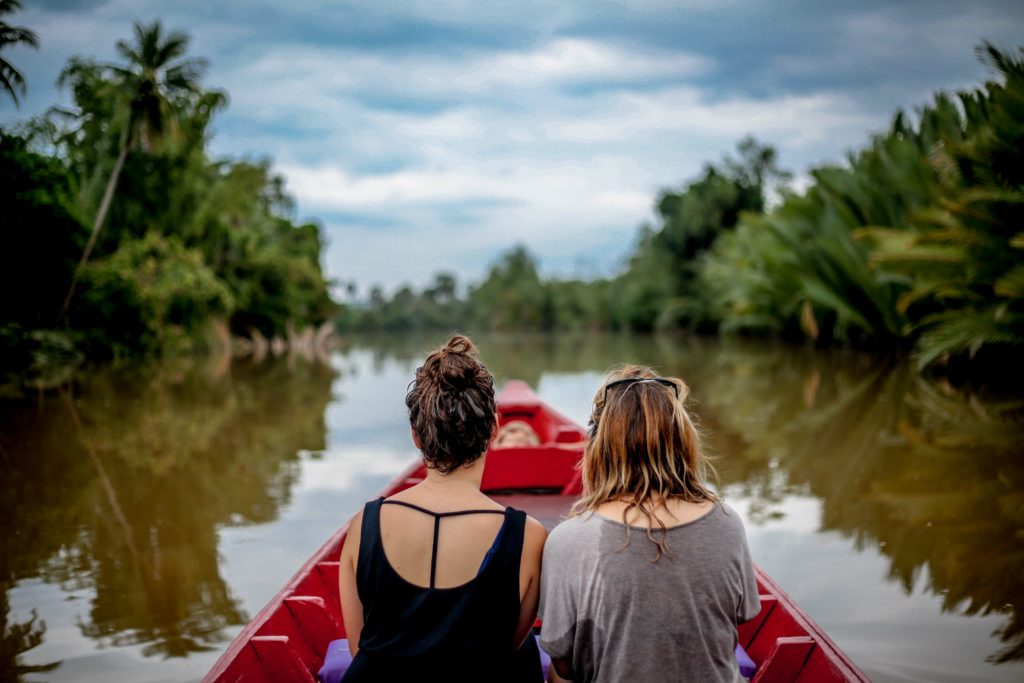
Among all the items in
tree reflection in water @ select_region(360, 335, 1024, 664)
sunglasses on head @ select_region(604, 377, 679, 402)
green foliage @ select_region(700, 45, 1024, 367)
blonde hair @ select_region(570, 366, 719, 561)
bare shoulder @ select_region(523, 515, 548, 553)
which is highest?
green foliage @ select_region(700, 45, 1024, 367)

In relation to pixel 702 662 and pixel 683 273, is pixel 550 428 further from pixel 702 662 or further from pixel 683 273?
pixel 683 273

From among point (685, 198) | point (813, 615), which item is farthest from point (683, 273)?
point (813, 615)

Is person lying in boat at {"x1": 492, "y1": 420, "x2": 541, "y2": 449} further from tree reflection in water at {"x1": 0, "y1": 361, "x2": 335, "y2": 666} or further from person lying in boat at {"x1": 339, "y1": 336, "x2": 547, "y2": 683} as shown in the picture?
person lying in boat at {"x1": 339, "y1": 336, "x2": 547, "y2": 683}

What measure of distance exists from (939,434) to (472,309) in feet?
380

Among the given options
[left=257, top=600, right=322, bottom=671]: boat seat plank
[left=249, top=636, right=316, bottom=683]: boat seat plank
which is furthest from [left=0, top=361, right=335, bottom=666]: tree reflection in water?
[left=249, top=636, right=316, bottom=683]: boat seat plank

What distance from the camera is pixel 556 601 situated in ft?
6.65

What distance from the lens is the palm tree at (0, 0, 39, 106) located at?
17.0m

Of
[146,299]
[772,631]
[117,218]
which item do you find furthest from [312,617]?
[117,218]

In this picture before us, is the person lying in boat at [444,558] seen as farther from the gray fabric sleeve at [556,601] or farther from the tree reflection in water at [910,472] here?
the tree reflection in water at [910,472]

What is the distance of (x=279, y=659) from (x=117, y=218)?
1150 inches

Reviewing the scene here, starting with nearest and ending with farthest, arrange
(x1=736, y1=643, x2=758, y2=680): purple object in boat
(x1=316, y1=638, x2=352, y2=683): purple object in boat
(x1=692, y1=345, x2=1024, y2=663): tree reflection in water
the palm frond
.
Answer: (x1=316, y1=638, x2=352, y2=683): purple object in boat → (x1=736, y1=643, x2=758, y2=680): purple object in boat → (x1=692, y1=345, x2=1024, y2=663): tree reflection in water → the palm frond

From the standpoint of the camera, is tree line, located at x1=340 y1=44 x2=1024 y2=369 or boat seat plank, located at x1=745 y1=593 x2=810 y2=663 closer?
boat seat plank, located at x1=745 y1=593 x2=810 y2=663

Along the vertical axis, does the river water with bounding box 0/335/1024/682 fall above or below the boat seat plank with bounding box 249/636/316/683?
below

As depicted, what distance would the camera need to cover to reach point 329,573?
12.0ft
